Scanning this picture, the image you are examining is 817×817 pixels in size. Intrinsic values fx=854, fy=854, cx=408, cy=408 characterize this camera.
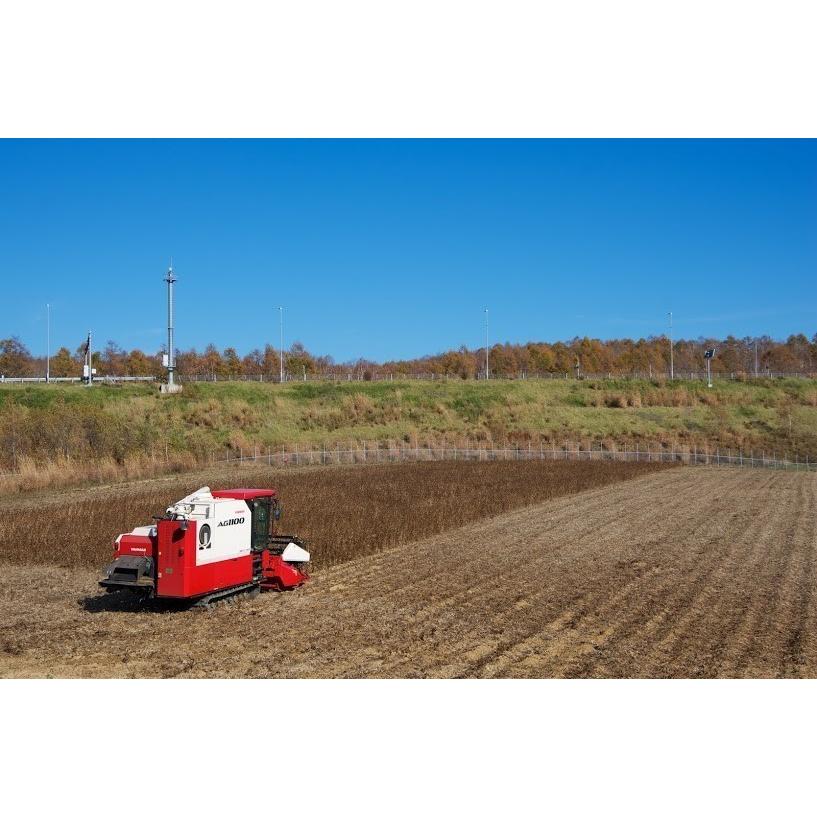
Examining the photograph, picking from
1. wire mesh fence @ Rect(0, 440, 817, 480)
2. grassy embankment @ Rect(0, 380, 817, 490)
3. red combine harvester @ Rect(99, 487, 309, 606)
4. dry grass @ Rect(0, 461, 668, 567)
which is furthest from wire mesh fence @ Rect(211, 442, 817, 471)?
red combine harvester @ Rect(99, 487, 309, 606)

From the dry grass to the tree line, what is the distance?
73747 mm

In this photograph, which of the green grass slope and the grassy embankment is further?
the green grass slope

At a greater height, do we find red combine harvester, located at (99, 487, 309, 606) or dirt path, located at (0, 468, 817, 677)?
red combine harvester, located at (99, 487, 309, 606)

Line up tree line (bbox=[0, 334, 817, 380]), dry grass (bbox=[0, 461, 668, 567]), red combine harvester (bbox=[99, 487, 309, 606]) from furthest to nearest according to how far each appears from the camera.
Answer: tree line (bbox=[0, 334, 817, 380])
dry grass (bbox=[0, 461, 668, 567])
red combine harvester (bbox=[99, 487, 309, 606])

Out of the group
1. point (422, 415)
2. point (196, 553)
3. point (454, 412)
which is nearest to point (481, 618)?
point (196, 553)

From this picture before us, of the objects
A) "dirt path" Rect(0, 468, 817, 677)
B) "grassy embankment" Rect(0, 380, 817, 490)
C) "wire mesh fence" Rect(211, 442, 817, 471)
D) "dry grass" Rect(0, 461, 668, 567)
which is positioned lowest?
"dirt path" Rect(0, 468, 817, 677)

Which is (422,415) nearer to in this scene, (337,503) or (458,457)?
(458,457)

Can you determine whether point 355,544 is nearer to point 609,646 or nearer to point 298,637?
point 298,637

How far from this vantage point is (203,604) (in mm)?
13945

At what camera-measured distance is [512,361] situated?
13012 centimetres

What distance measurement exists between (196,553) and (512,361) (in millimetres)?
118625

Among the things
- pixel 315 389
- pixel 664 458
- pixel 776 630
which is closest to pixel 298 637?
pixel 776 630

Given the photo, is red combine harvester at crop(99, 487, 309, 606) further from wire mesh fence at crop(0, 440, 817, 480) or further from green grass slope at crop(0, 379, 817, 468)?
green grass slope at crop(0, 379, 817, 468)

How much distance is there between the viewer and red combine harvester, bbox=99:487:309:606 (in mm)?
13273
